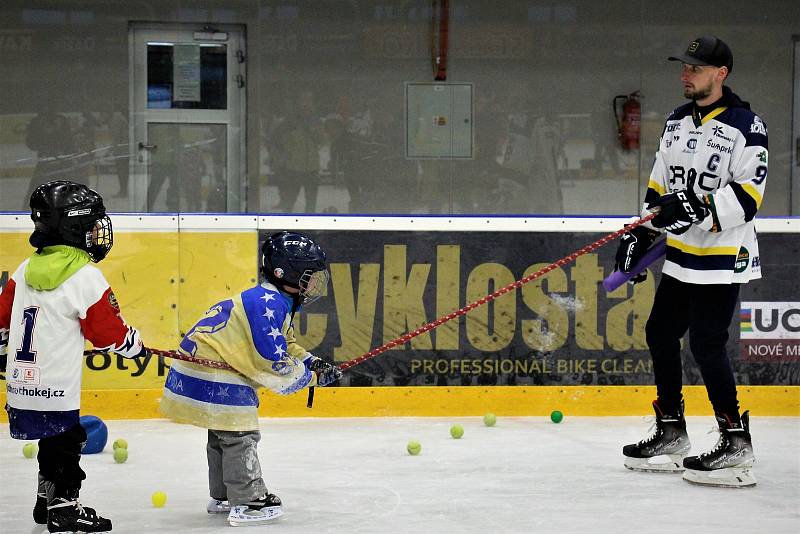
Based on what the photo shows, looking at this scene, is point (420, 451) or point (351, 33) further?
point (351, 33)

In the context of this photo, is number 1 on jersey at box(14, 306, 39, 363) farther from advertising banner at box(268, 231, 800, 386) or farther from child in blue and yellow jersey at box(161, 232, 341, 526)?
advertising banner at box(268, 231, 800, 386)

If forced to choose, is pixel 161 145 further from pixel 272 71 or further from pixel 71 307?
pixel 71 307

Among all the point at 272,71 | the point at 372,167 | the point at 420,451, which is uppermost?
the point at 272,71

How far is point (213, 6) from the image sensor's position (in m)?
5.98

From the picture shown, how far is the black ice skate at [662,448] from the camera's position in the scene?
4402 mm

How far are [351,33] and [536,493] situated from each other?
296cm

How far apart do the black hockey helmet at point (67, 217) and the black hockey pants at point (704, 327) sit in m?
1.98

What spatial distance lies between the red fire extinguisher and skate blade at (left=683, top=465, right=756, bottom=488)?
8.03ft

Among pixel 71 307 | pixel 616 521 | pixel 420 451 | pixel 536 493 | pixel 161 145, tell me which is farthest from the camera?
pixel 161 145

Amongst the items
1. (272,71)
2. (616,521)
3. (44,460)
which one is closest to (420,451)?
(616,521)

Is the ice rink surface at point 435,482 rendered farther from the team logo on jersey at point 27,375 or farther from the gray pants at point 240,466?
the team logo on jersey at point 27,375

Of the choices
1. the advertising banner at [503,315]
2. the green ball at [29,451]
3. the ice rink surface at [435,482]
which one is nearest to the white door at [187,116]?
the advertising banner at [503,315]

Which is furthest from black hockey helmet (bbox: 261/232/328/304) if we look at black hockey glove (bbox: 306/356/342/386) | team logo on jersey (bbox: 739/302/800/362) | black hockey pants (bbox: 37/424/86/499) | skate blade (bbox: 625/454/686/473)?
team logo on jersey (bbox: 739/302/800/362)

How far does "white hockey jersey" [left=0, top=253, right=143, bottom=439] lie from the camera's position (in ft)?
11.1
